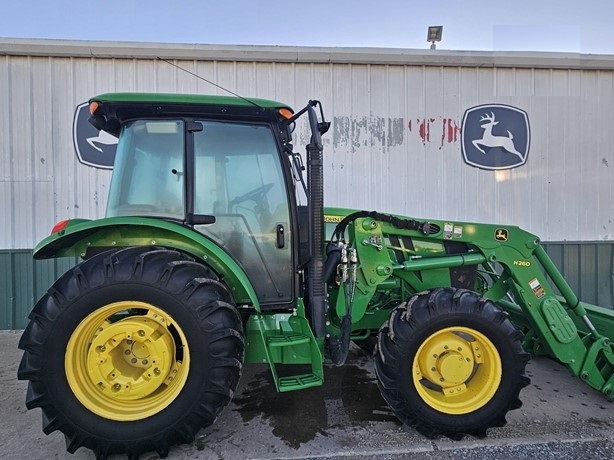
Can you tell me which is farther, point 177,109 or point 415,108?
point 415,108

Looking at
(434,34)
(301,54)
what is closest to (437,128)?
(434,34)

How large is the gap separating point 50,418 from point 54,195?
368cm

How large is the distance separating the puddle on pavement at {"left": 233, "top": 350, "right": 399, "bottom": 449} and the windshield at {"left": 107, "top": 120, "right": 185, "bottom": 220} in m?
1.58

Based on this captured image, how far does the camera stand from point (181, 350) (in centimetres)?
234

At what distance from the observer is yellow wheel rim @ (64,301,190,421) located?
216 centimetres

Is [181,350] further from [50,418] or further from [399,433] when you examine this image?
[399,433]

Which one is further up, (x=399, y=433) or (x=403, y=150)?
(x=403, y=150)

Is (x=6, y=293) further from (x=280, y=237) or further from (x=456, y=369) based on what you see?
(x=456, y=369)

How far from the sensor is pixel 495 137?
17.4ft

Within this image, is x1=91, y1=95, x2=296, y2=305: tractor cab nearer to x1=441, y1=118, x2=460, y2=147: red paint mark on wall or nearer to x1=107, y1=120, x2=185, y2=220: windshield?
x1=107, y1=120, x2=185, y2=220: windshield

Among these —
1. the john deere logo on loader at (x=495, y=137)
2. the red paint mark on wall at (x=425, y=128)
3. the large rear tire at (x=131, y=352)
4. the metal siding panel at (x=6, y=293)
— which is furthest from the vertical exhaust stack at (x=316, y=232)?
the metal siding panel at (x=6, y=293)

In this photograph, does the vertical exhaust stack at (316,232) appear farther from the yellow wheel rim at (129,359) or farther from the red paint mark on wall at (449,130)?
the red paint mark on wall at (449,130)

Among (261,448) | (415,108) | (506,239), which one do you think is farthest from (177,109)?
(415,108)

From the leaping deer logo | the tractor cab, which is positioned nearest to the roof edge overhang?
the leaping deer logo
